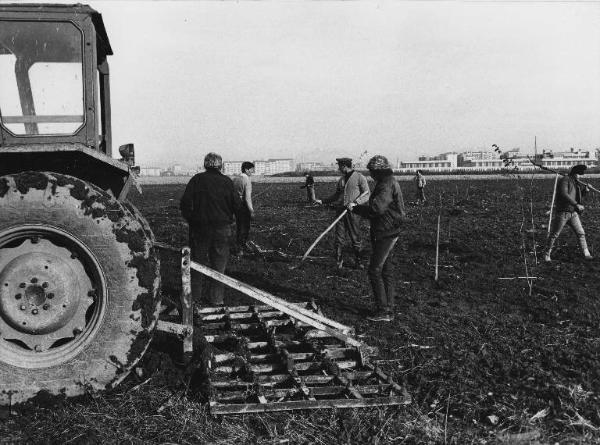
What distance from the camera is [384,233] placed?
6.00 meters

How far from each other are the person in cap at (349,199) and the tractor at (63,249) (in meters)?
5.14

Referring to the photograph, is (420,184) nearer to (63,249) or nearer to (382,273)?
(382,273)

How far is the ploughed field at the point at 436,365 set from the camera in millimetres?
3297

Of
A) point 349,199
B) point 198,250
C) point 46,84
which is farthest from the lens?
point 349,199

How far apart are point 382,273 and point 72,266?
3626 mm

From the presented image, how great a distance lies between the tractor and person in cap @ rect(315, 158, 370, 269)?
16.9 feet

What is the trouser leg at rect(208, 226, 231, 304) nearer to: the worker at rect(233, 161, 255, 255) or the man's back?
the man's back

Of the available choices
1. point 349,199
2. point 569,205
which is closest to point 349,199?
point 349,199

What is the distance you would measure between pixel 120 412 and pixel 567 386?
325cm

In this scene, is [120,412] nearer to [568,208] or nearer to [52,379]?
[52,379]

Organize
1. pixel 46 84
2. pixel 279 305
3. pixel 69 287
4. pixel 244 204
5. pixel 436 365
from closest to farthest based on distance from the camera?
pixel 69 287 → pixel 46 84 → pixel 279 305 → pixel 436 365 → pixel 244 204

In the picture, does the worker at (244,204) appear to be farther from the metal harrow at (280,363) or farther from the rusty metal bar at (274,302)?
the rusty metal bar at (274,302)

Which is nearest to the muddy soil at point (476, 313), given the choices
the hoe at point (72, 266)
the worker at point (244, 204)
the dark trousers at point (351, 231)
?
the worker at point (244, 204)

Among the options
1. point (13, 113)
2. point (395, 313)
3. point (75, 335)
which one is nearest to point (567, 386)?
point (395, 313)
